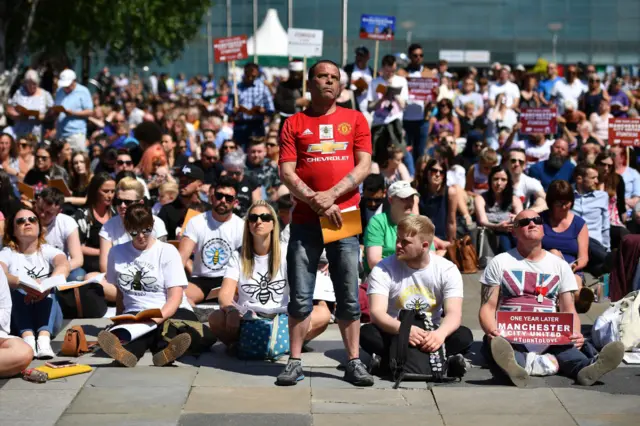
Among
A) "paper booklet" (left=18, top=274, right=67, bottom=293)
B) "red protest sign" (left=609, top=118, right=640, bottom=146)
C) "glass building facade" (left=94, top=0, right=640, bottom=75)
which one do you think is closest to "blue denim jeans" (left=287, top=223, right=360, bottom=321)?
"paper booklet" (left=18, top=274, right=67, bottom=293)

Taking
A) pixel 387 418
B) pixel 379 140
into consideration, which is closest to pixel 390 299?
pixel 387 418

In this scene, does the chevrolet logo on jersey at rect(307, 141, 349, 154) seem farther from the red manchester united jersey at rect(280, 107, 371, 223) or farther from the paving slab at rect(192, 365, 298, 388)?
the paving slab at rect(192, 365, 298, 388)

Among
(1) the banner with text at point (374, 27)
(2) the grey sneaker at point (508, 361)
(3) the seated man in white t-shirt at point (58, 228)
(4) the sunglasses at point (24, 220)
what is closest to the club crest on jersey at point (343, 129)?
(2) the grey sneaker at point (508, 361)

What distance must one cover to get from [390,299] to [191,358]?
152 centimetres

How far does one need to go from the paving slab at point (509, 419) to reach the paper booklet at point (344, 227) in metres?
1.30

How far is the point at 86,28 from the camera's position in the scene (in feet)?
102

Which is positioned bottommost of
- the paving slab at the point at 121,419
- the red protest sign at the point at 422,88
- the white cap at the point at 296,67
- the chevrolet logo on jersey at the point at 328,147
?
the paving slab at the point at 121,419

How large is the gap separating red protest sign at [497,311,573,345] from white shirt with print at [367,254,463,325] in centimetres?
39

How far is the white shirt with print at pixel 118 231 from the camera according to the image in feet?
32.7

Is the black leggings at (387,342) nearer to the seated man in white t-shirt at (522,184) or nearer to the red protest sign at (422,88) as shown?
the seated man in white t-shirt at (522,184)

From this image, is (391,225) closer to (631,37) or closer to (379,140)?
(379,140)

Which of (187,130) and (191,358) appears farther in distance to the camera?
(187,130)

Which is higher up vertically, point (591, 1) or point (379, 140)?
point (591, 1)

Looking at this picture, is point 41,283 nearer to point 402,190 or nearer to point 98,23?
point 402,190
